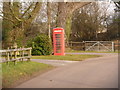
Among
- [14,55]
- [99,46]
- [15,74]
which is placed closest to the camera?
[15,74]

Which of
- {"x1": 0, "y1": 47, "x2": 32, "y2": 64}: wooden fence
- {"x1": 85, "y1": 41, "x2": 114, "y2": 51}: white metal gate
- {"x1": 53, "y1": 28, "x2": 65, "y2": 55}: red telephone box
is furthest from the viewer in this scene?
{"x1": 85, "y1": 41, "x2": 114, "y2": 51}: white metal gate

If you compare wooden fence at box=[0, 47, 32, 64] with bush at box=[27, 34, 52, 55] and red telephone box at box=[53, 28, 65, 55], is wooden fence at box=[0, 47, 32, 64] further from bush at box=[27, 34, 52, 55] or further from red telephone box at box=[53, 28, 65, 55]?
bush at box=[27, 34, 52, 55]

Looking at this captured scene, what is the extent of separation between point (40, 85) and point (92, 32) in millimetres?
43598

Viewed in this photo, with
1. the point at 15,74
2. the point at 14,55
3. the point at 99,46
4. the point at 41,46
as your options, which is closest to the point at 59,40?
the point at 41,46

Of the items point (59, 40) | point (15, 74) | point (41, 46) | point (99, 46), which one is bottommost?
point (15, 74)

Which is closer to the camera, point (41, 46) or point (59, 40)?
point (59, 40)

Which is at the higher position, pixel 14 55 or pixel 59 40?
pixel 59 40

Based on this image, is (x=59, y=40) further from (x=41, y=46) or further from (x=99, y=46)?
(x=99, y=46)

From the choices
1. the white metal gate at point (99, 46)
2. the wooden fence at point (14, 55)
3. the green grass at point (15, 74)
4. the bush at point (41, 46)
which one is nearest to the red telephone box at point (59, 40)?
the bush at point (41, 46)

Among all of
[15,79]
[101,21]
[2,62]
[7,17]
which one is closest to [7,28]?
[7,17]

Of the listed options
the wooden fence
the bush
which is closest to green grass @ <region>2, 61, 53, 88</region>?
the wooden fence

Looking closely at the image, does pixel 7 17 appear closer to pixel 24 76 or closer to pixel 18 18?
pixel 18 18

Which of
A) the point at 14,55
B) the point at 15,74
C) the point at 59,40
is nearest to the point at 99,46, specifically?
the point at 59,40

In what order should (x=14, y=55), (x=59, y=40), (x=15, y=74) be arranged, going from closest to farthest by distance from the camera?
(x=15, y=74)
(x=14, y=55)
(x=59, y=40)
